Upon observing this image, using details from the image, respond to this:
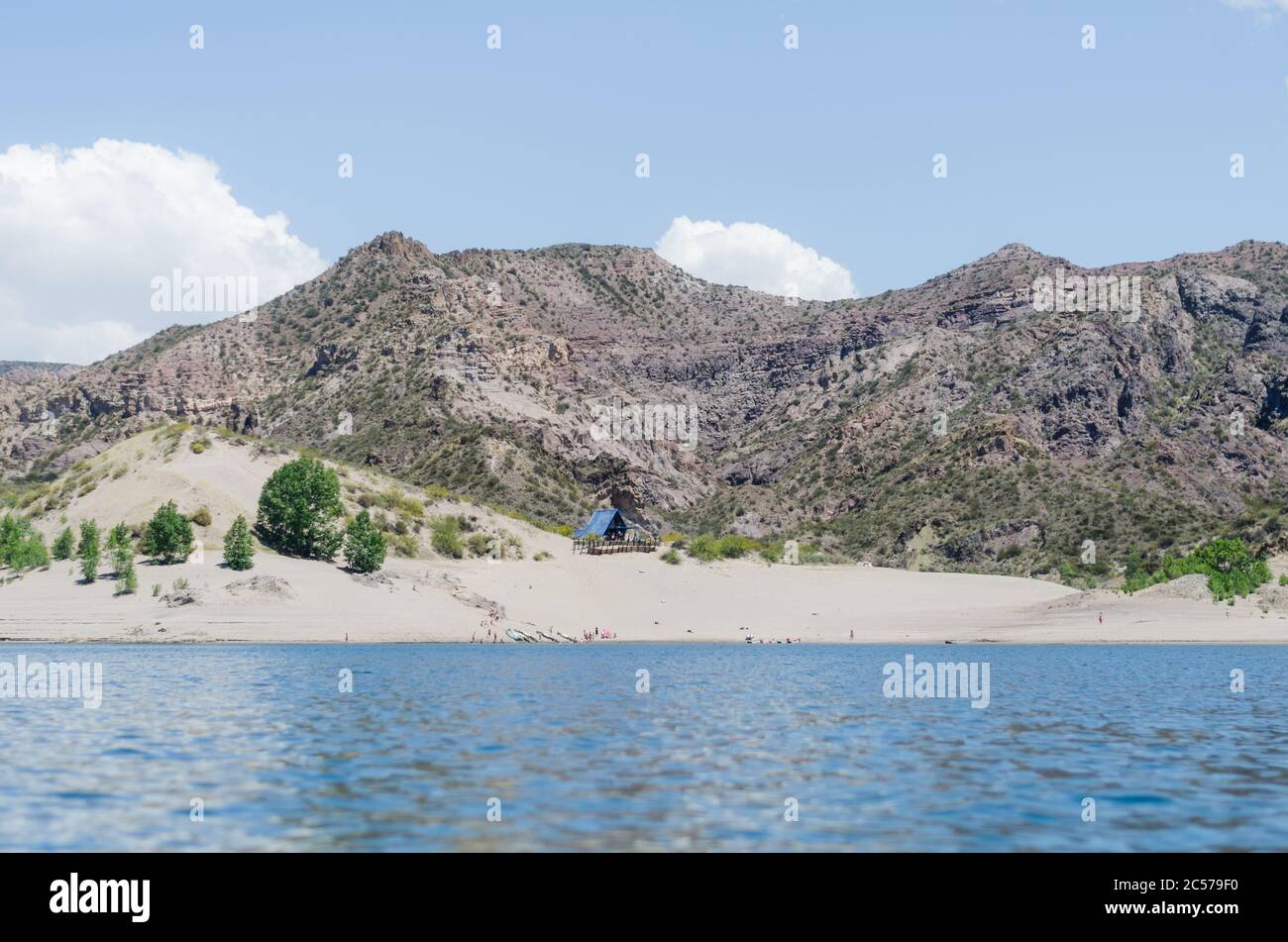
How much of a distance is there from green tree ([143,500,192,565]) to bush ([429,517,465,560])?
23675 mm

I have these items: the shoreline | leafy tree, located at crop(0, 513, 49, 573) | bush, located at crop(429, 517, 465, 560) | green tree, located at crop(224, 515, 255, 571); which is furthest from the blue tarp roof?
leafy tree, located at crop(0, 513, 49, 573)

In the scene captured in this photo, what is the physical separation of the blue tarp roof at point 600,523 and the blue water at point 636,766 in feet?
216

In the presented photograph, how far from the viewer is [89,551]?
Answer: 253 feet

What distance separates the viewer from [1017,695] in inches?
1548

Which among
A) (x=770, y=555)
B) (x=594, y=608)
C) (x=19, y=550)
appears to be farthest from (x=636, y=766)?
(x=770, y=555)

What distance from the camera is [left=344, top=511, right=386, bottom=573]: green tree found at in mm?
85688

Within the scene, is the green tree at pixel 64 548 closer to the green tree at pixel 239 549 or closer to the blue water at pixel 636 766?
the green tree at pixel 239 549

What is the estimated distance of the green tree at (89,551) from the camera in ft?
250

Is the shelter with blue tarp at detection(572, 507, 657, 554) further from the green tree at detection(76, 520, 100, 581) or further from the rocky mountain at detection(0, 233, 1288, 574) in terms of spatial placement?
the green tree at detection(76, 520, 100, 581)

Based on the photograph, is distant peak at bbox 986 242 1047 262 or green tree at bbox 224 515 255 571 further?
distant peak at bbox 986 242 1047 262

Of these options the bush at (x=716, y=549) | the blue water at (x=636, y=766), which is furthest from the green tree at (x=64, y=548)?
the bush at (x=716, y=549)

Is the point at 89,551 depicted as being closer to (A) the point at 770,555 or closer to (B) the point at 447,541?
(B) the point at 447,541

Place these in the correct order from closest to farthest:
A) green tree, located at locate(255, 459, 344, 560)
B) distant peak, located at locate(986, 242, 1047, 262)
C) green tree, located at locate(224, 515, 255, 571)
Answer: green tree, located at locate(224, 515, 255, 571), green tree, located at locate(255, 459, 344, 560), distant peak, located at locate(986, 242, 1047, 262)
